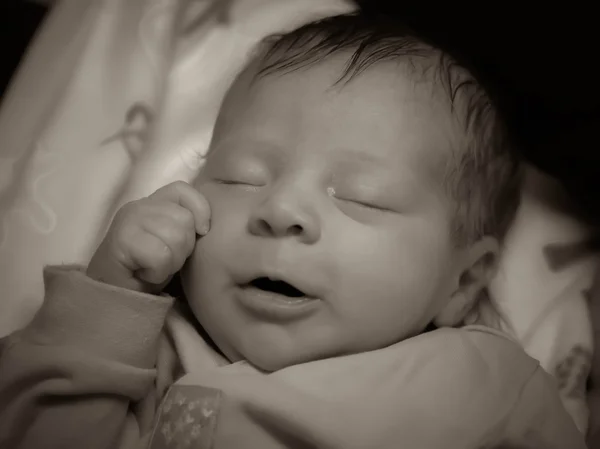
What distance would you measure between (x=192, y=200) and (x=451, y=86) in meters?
0.42

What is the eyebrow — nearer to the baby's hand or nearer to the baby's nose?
the baby's nose

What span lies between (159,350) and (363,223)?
0.37 metres

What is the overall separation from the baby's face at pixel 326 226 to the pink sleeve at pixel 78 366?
0.34ft

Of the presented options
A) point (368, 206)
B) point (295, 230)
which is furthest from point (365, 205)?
point (295, 230)

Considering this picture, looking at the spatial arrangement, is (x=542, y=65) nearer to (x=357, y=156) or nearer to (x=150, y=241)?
(x=357, y=156)

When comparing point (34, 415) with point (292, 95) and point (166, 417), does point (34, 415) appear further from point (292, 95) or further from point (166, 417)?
point (292, 95)

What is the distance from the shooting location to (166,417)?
2.66 feet

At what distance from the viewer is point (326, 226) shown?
2.65 ft

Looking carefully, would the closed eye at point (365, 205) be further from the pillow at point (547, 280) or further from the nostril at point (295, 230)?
the pillow at point (547, 280)

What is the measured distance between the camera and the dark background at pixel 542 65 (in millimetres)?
932

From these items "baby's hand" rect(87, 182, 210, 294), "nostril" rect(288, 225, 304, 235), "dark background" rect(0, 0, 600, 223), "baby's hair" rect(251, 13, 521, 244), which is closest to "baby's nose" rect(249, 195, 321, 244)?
"nostril" rect(288, 225, 304, 235)

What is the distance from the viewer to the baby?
0.80m

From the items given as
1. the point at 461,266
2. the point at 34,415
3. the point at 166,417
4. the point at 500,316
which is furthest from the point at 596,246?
the point at 34,415

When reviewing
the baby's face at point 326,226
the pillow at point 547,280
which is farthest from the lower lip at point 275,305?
the pillow at point 547,280
